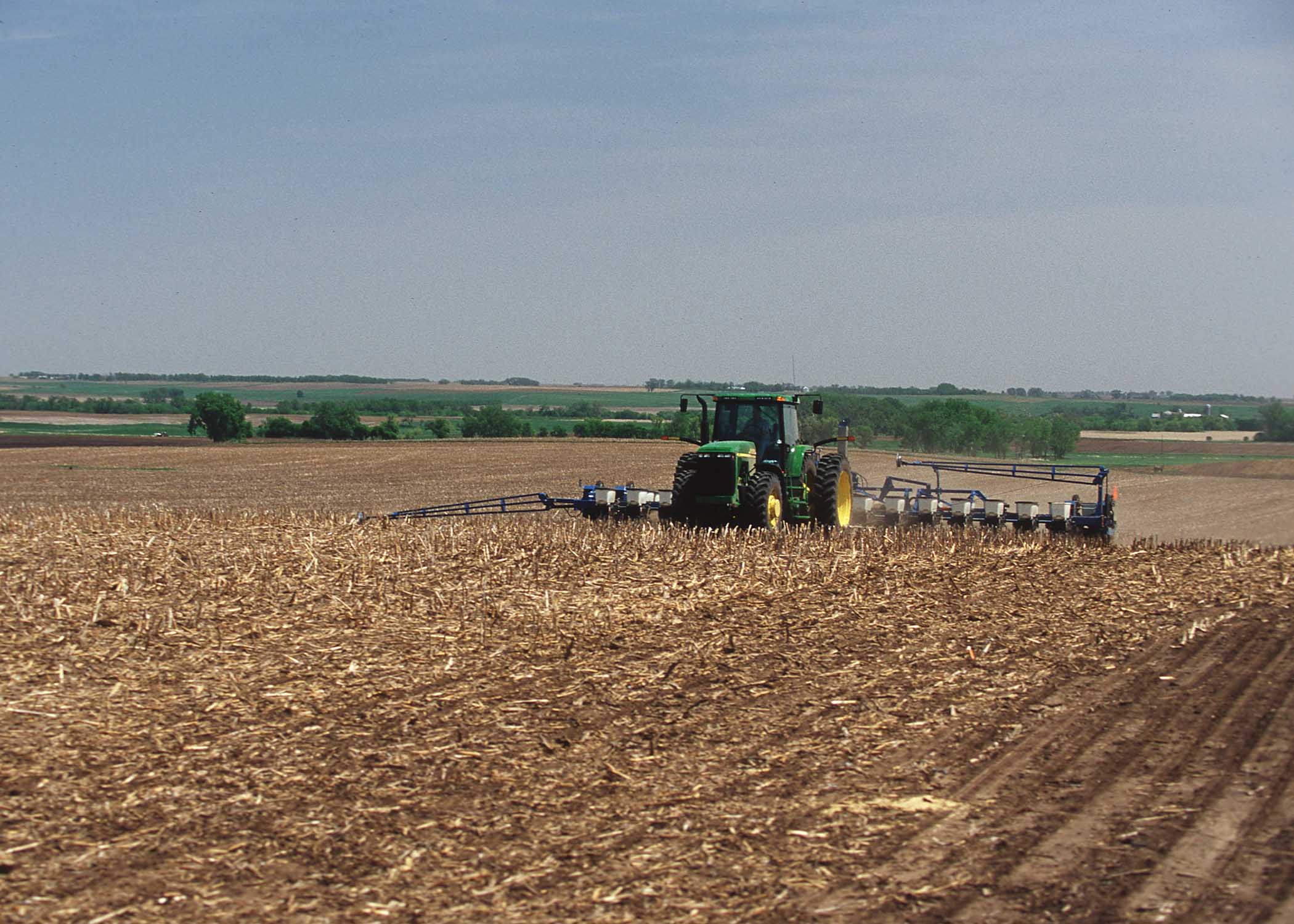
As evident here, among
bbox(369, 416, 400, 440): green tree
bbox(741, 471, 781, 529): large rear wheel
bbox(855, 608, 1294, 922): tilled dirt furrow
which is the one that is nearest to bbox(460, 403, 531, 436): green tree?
bbox(369, 416, 400, 440): green tree

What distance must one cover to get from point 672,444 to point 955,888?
48.3 metres

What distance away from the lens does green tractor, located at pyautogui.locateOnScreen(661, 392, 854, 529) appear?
15945 mm

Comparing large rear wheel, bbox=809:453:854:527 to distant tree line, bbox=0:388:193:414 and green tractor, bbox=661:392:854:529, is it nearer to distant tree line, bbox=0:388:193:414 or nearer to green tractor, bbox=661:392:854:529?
green tractor, bbox=661:392:854:529

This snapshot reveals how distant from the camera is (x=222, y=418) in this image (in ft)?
210

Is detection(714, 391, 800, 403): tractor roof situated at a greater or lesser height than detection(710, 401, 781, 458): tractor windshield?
greater

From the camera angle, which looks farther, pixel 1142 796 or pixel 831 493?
pixel 831 493

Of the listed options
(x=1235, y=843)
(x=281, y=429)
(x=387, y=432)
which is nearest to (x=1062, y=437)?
(x=387, y=432)

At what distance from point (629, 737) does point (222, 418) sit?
61.6 m

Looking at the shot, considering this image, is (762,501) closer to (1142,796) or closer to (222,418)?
(1142,796)

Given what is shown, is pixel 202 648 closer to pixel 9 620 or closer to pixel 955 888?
pixel 9 620

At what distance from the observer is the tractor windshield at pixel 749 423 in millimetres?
17078

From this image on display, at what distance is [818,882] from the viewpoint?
4.98 meters

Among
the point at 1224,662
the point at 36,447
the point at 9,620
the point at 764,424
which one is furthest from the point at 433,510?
the point at 36,447

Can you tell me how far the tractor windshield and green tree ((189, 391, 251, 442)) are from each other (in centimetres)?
5131
